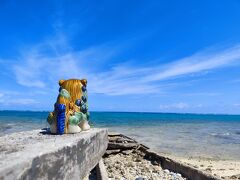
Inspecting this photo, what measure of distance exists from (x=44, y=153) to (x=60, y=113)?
182 cm

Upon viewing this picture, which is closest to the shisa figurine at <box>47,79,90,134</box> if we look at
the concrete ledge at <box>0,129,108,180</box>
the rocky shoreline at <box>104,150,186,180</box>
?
the concrete ledge at <box>0,129,108,180</box>

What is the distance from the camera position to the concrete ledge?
10.2ft

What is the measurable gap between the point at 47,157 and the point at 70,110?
211cm

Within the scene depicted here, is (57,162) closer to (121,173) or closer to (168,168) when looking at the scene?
(121,173)

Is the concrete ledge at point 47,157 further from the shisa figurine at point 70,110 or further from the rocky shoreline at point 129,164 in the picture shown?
the rocky shoreline at point 129,164

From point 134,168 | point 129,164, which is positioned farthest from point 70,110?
point 129,164

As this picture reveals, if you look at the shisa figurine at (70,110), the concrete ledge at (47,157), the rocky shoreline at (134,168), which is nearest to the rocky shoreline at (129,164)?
the rocky shoreline at (134,168)

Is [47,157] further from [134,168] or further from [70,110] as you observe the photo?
[134,168]

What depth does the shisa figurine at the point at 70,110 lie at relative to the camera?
5.41m

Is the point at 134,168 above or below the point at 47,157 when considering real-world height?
below

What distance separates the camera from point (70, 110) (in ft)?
18.8

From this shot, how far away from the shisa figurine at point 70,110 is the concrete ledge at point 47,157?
0.87 feet

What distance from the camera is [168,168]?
6930mm

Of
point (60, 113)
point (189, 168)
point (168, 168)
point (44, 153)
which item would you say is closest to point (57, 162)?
point (44, 153)
